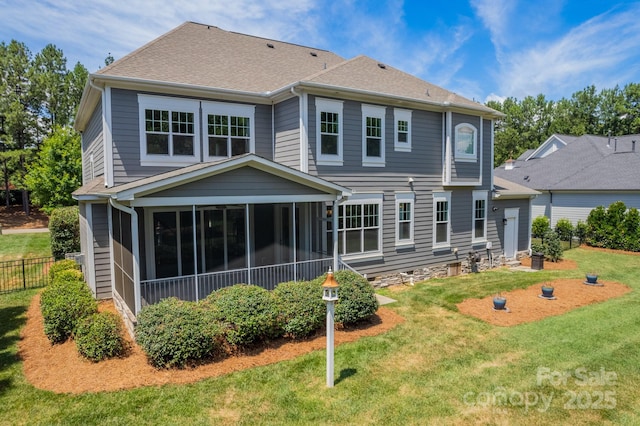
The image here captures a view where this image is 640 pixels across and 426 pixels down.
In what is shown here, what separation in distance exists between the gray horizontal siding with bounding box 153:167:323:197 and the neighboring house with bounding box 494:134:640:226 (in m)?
20.5

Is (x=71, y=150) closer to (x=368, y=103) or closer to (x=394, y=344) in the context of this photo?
(x=368, y=103)

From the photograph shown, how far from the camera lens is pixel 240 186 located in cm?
923

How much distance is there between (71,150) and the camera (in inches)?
1015

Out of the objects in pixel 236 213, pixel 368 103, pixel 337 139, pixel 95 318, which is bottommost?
pixel 95 318

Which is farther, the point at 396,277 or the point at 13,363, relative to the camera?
the point at 396,277

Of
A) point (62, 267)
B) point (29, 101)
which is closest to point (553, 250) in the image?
point (62, 267)

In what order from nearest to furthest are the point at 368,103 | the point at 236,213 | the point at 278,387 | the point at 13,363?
1. the point at 278,387
2. the point at 13,363
3. the point at 236,213
4. the point at 368,103

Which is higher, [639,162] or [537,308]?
[639,162]

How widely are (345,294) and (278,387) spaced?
3.03 meters

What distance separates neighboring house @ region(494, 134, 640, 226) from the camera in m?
22.2

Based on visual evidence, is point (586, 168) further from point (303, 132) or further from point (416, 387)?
point (416, 387)

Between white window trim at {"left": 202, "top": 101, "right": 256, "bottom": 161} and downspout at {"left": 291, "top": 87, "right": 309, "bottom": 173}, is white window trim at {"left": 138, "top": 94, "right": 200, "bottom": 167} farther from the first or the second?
downspout at {"left": 291, "top": 87, "right": 309, "bottom": 173}

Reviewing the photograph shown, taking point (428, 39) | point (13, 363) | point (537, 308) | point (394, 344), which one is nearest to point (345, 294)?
point (394, 344)

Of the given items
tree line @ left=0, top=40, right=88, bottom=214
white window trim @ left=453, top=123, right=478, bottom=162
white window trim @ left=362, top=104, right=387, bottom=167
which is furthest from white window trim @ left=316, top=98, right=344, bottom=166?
tree line @ left=0, top=40, right=88, bottom=214
